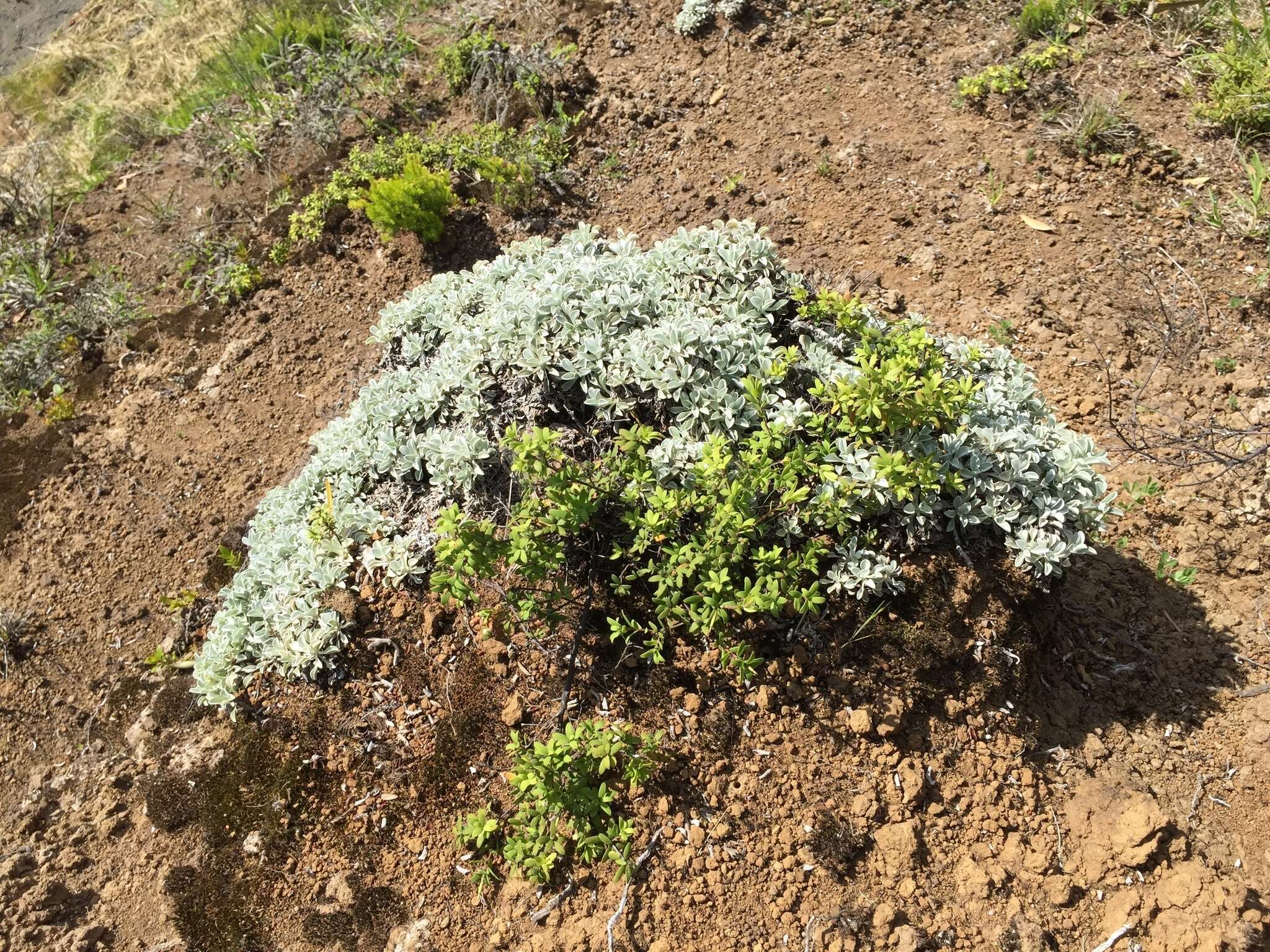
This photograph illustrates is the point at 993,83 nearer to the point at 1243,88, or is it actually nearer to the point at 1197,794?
the point at 1243,88

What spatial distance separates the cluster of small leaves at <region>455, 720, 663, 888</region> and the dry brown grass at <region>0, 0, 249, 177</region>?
7.14m

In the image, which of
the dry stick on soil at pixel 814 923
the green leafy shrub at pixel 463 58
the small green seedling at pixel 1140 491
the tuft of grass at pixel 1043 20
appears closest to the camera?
the dry stick on soil at pixel 814 923

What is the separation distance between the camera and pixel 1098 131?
4934 millimetres

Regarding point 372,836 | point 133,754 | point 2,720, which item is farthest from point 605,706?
point 2,720

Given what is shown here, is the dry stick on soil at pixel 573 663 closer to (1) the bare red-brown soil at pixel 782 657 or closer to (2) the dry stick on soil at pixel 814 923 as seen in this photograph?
(1) the bare red-brown soil at pixel 782 657

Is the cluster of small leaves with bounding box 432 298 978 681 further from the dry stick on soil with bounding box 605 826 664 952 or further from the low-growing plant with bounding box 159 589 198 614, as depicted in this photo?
the low-growing plant with bounding box 159 589 198 614

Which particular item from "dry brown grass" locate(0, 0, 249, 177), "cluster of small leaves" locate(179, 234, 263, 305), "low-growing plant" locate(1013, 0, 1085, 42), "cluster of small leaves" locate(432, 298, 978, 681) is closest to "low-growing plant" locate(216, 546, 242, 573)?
"cluster of small leaves" locate(432, 298, 978, 681)

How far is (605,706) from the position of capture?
10.1 feet

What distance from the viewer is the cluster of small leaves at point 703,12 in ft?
19.3

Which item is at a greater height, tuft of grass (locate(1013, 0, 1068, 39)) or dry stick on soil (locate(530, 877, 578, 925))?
tuft of grass (locate(1013, 0, 1068, 39))

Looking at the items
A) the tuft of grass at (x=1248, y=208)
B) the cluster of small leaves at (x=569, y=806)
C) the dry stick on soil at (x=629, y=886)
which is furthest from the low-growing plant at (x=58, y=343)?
the tuft of grass at (x=1248, y=208)

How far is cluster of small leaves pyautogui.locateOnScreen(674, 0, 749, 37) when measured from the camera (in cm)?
588

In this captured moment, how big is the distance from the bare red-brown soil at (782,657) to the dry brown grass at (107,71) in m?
2.90

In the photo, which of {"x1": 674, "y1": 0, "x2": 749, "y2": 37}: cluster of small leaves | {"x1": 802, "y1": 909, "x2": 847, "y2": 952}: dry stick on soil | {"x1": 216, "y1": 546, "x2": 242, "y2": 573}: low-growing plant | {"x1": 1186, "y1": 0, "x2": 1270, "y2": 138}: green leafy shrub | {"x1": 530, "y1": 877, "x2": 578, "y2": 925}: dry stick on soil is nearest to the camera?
{"x1": 802, "y1": 909, "x2": 847, "y2": 952}: dry stick on soil
